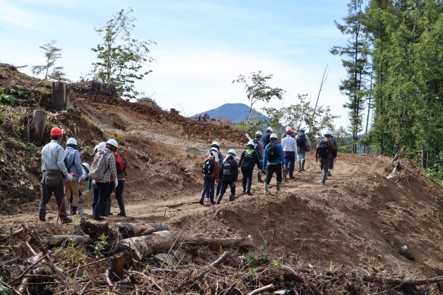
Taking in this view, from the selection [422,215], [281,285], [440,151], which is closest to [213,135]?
[422,215]

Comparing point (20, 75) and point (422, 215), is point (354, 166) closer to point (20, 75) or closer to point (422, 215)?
point (422, 215)

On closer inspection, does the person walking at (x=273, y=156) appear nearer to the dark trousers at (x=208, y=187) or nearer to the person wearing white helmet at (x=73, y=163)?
the dark trousers at (x=208, y=187)

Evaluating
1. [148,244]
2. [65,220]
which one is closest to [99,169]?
[65,220]

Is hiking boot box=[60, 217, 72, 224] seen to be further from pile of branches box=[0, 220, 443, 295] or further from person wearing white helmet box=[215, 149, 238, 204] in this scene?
person wearing white helmet box=[215, 149, 238, 204]

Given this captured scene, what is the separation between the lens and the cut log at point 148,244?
9.90 metres

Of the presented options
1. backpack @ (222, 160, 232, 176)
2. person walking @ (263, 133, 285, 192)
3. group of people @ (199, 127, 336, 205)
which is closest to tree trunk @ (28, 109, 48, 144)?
group of people @ (199, 127, 336, 205)

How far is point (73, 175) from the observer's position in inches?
518

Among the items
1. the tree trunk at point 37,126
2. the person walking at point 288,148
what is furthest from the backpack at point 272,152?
the tree trunk at point 37,126

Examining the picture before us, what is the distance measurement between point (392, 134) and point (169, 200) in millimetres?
25980

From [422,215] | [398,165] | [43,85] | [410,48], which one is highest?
[410,48]

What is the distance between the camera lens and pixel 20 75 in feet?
73.7

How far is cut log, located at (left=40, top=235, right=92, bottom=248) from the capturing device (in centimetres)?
970

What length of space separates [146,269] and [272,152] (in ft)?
27.1

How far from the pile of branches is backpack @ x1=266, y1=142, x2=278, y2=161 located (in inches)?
223
